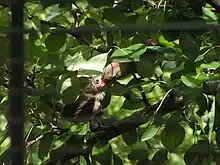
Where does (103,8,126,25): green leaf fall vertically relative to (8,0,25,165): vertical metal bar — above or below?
above

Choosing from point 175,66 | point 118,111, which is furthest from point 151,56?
point 118,111

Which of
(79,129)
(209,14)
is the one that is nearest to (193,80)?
(209,14)

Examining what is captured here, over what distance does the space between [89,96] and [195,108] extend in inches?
8.4

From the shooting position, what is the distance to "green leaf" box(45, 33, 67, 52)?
1.06 meters

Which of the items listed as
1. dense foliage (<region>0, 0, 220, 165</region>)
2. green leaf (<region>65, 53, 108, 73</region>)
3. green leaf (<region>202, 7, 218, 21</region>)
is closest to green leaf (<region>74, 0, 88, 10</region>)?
dense foliage (<region>0, 0, 220, 165</region>)

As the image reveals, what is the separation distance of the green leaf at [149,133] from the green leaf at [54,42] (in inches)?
8.8

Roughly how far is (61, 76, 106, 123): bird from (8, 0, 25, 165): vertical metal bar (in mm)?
154

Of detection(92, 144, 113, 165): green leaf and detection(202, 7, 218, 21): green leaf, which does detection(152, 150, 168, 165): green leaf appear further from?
detection(202, 7, 218, 21): green leaf

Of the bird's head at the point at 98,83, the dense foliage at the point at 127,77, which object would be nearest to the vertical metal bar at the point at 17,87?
the dense foliage at the point at 127,77

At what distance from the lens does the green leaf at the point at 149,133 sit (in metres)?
1.06

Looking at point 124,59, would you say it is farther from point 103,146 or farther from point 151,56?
point 103,146

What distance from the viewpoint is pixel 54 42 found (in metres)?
1.06

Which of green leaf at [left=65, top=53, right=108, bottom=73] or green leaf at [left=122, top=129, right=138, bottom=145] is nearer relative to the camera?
green leaf at [left=65, top=53, right=108, bottom=73]

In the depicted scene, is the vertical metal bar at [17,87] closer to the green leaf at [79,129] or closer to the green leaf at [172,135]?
the green leaf at [79,129]
